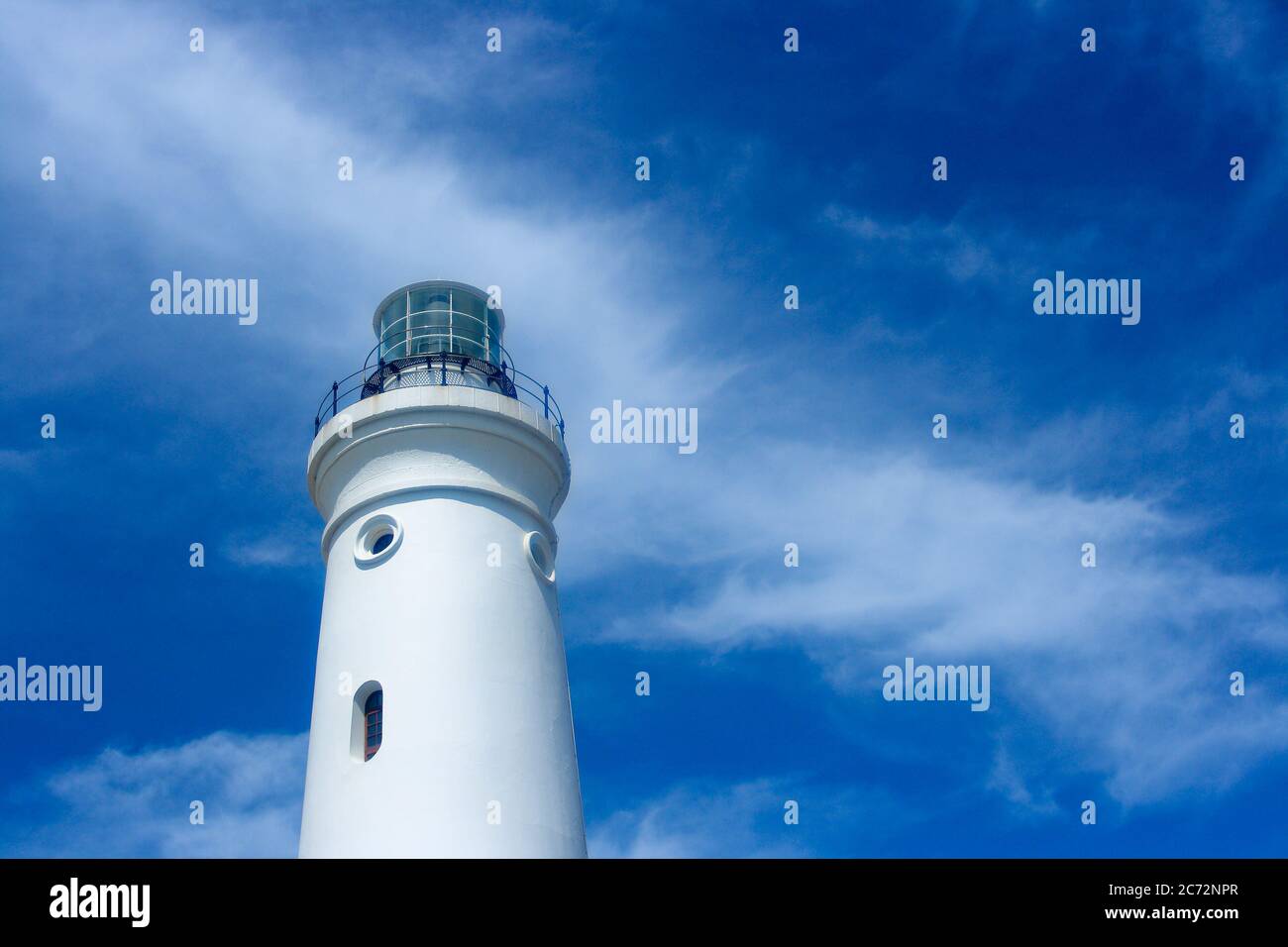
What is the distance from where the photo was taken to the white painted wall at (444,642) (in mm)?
18844

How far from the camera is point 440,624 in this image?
1994 cm

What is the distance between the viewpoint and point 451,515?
68.4 feet

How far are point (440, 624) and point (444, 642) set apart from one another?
0.92ft

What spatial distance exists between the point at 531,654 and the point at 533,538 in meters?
1.97

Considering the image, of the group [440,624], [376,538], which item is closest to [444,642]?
[440,624]

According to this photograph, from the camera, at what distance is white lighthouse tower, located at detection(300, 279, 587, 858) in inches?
744

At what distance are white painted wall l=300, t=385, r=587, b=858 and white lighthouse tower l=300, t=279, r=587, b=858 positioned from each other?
0.9 inches
